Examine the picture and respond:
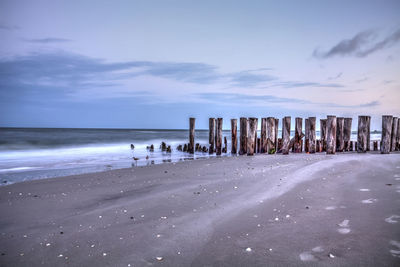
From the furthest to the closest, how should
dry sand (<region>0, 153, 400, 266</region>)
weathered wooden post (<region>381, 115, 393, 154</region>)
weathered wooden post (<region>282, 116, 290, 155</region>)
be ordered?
weathered wooden post (<region>282, 116, 290, 155</region>), weathered wooden post (<region>381, 115, 393, 154</region>), dry sand (<region>0, 153, 400, 266</region>)

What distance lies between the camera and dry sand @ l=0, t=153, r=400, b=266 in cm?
247

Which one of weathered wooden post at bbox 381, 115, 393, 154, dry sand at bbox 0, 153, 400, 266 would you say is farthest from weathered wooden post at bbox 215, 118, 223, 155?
dry sand at bbox 0, 153, 400, 266

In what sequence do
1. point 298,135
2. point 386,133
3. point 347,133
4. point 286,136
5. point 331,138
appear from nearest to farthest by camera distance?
point 386,133
point 331,138
point 286,136
point 347,133
point 298,135

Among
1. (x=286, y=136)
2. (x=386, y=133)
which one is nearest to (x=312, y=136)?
(x=286, y=136)

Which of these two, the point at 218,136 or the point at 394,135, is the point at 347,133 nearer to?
the point at 394,135

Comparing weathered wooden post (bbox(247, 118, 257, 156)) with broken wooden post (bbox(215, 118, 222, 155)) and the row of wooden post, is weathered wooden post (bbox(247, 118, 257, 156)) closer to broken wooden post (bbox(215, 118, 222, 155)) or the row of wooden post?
the row of wooden post

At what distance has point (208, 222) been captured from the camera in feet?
10.9

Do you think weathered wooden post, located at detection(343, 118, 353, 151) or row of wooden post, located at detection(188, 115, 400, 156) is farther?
weathered wooden post, located at detection(343, 118, 353, 151)

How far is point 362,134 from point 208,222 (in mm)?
9455

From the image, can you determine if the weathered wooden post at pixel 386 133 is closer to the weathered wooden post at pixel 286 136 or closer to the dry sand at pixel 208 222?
the weathered wooden post at pixel 286 136

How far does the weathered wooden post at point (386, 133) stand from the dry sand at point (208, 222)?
16.5 feet

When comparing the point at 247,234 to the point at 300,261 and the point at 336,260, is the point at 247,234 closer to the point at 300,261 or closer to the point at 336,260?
the point at 300,261

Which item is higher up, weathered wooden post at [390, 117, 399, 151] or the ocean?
weathered wooden post at [390, 117, 399, 151]

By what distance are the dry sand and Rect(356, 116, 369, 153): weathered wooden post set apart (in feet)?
16.8
